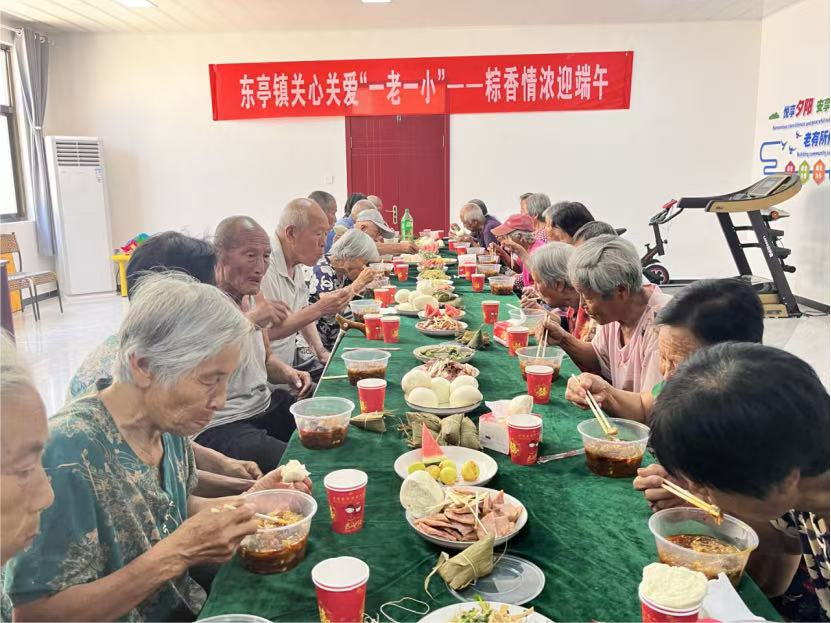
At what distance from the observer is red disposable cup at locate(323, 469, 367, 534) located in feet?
4.29

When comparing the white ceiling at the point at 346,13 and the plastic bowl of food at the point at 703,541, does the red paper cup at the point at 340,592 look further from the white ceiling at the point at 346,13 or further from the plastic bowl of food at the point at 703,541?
the white ceiling at the point at 346,13

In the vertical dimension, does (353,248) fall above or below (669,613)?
above

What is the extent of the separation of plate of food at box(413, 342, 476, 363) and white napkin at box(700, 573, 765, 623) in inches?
57.5

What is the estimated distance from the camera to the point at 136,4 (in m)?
7.02

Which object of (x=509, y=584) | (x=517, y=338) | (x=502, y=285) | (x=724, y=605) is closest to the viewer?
(x=724, y=605)

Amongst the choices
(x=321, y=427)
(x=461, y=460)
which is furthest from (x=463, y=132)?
(x=461, y=460)

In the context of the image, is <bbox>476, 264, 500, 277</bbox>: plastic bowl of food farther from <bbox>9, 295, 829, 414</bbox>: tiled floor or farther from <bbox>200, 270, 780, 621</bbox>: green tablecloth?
<bbox>200, 270, 780, 621</bbox>: green tablecloth

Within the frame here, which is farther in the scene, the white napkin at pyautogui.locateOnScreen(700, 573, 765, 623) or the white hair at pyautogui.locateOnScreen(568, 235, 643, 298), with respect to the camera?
the white hair at pyautogui.locateOnScreen(568, 235, 643, 298)

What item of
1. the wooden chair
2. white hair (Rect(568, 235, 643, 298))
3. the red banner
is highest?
the red banner

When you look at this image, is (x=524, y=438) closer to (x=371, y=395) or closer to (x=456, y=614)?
(x=371, y=395)

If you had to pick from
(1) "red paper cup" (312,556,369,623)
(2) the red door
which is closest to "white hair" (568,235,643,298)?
(1) "red paper cup" (312,556,369,623)

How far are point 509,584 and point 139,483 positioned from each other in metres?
0.79

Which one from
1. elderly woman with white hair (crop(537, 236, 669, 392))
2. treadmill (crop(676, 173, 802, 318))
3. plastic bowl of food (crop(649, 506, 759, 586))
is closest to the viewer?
plastic bowl of food (crop(649, 506, 759, 586))

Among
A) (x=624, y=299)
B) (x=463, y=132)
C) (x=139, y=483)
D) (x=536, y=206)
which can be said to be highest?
(x=463, y=132)
